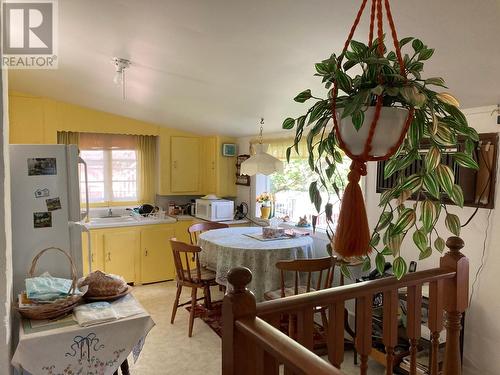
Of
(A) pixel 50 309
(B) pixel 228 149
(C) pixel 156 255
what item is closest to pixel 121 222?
(C) pixel 156 255

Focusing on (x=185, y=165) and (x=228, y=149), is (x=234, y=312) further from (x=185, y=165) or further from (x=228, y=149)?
(x=185, y=165)

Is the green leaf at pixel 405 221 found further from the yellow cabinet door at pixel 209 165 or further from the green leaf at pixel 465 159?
the yellow cabinet door at pixel 209 165

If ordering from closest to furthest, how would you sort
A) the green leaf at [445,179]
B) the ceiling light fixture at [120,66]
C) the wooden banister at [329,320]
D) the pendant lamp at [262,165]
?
the wooden banister at [329,320], the green leaf at [445,179], the ceiling light fixture at [120,66], the pendant lamp at [262,165]

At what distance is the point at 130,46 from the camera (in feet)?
8.14

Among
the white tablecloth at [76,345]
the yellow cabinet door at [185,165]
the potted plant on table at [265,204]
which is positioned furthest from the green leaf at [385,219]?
the yellow cabinet door at [185,165]

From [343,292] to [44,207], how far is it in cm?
207

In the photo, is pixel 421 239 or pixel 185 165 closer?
pixel 421 239

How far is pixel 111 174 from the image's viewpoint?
5.01 m

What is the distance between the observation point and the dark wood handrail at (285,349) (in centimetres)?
83

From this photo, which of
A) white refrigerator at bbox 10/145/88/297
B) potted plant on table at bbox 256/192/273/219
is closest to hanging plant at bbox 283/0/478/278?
white refrigerator at bbox 10/145/88/297

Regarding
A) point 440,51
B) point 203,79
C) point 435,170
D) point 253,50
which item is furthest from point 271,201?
point 435,170

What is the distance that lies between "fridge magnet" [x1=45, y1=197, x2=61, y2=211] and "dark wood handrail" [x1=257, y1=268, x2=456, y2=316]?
191 centimetres

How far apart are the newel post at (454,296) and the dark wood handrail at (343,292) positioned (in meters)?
0.04

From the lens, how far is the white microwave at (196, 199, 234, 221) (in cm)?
475
